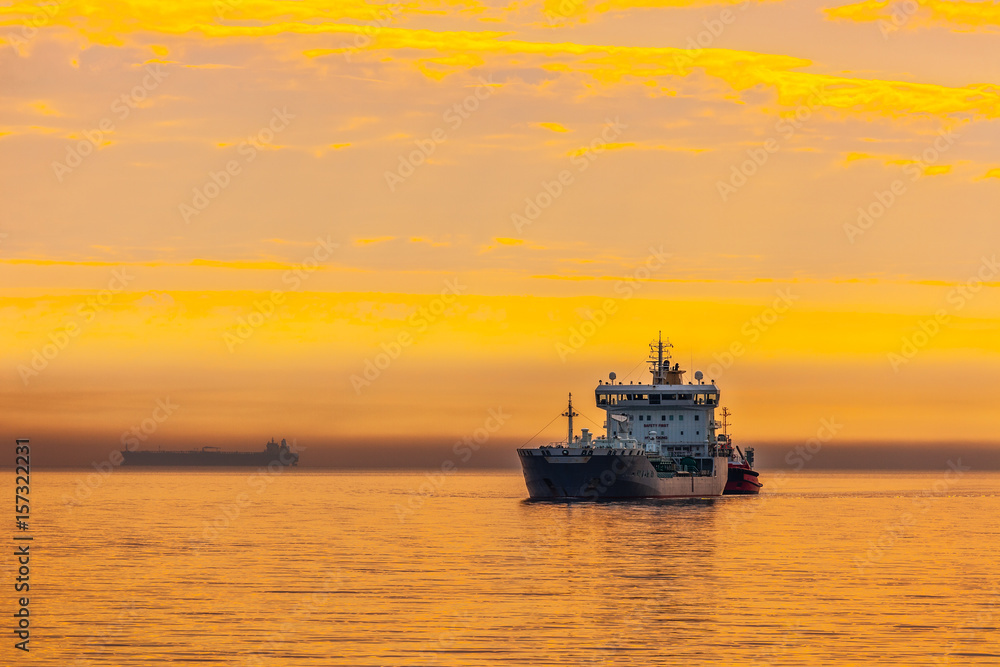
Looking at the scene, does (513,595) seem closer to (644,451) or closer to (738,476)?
(644,451)

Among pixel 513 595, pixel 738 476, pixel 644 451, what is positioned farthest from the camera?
pixel 738 476

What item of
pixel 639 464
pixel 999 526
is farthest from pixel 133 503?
pixel 999 526

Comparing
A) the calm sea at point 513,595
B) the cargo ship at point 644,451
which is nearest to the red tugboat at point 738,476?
the cargo ship at point 644,451

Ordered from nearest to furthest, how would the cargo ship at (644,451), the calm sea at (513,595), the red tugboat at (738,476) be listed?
1. the calm sea at (513,595)
2. the cargo ship at (644,451)
3. the red tugboat at (738,476)

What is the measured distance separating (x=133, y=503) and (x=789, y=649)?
116239 mm

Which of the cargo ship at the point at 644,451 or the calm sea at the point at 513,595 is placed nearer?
the calm sea at the point at 513,595

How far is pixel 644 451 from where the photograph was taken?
11706cm

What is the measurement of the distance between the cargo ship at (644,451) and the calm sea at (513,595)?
16.5 m

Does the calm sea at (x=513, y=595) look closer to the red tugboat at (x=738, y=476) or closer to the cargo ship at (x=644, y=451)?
the cargo ship at (x=644, y=451)

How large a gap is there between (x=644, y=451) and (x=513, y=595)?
6974 centimetres

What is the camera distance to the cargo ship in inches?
4257

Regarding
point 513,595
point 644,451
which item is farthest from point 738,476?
point 513,595

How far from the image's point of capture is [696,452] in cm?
12875

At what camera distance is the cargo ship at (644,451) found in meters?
108
